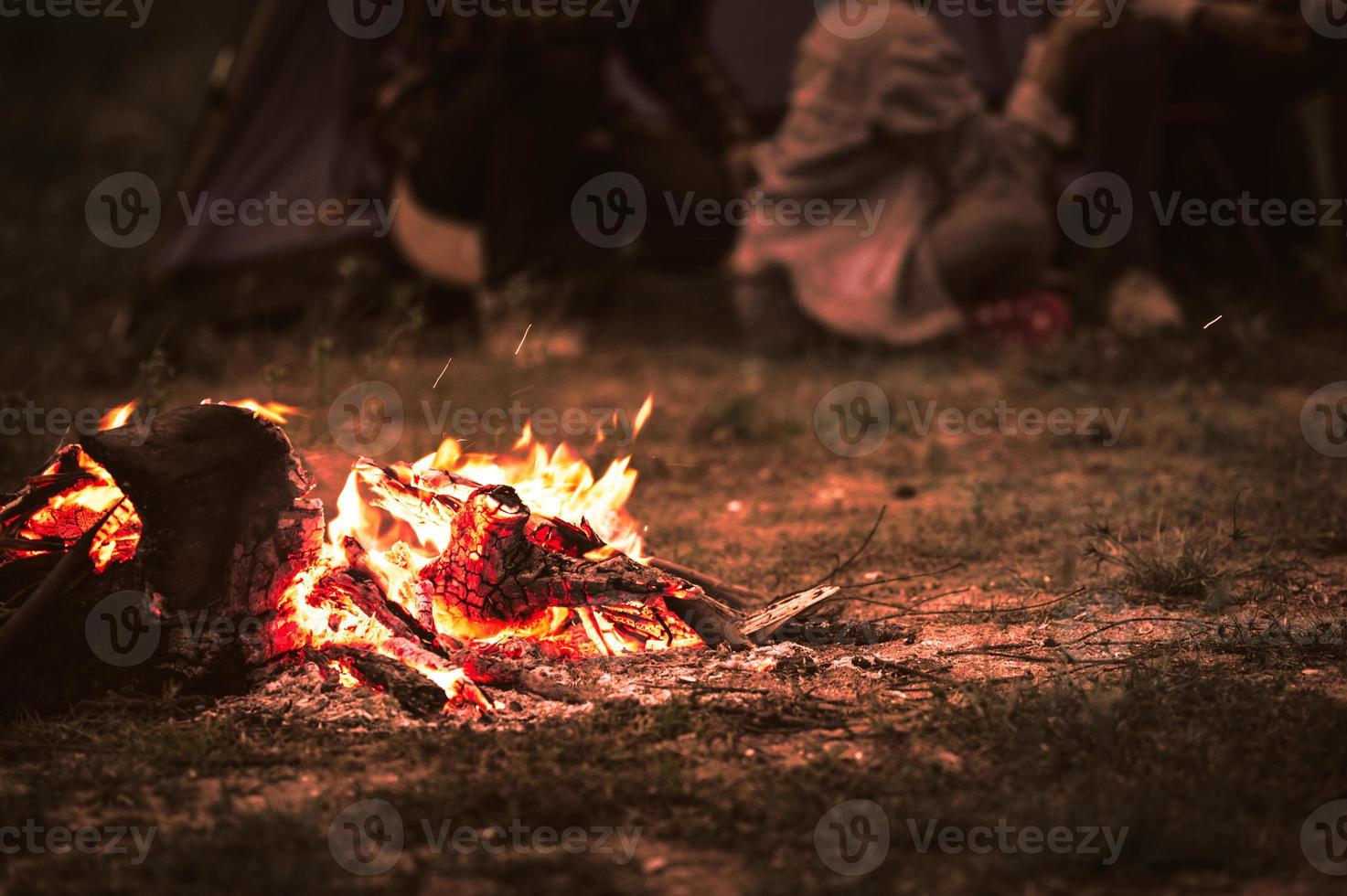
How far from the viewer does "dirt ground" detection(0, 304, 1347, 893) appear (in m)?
1.91

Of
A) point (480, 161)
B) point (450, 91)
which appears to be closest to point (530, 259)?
point (480, 161)

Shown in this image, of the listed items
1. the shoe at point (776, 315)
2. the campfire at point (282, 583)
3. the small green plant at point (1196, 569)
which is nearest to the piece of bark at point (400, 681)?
the campfire at point (282, 583)

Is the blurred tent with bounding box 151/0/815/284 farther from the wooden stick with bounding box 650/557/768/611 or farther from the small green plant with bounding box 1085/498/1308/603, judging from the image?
the small green plant with bounding box 1085/498/1308/603

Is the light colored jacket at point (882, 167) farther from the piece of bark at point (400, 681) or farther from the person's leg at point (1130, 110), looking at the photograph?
the piece of bark at point (400, 681)

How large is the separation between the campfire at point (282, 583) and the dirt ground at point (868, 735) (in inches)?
3.4

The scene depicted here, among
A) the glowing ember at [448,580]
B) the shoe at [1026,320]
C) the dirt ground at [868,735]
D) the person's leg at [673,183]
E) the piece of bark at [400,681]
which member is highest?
the person's leg at [673,183]

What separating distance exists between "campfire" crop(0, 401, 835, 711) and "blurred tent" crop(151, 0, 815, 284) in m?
3.84

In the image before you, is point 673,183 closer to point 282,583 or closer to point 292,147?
point 292,147

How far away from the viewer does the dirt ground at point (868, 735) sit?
191 cm

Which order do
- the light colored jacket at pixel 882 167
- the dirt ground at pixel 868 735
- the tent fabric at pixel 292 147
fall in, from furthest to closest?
1. the tent fabric at pixel 292 147
2. the light colored jacket at pixel 882 167
3. the dirt ground at pixel 868 735

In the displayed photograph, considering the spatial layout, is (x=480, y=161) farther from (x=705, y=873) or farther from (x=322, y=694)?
(x=705, y=873)

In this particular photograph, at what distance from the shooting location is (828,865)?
190 centimetres

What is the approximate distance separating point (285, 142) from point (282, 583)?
4.93 metres

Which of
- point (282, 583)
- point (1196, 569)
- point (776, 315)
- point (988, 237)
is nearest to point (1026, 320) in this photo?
point (988, 237)
